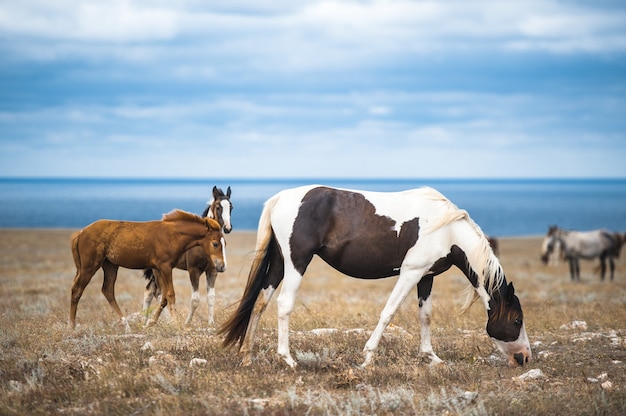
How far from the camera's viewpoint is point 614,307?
14133 mm

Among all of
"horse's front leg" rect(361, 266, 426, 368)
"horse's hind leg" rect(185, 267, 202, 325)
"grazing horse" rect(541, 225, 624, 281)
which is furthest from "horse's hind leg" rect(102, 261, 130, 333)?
"grazing horse" rect(541, 225, 624, 281)

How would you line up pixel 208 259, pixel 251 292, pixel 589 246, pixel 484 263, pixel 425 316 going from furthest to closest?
1. pixel 589 246
2. pixel 208 259
3. pixel 425 316
4. pixel 251 292
5. pixel 484 263

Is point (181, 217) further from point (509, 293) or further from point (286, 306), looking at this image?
point (509, 293)

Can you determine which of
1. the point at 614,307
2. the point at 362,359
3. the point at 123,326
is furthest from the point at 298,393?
the point at 614,307

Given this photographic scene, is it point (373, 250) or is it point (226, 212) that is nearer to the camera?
point (373, 250)

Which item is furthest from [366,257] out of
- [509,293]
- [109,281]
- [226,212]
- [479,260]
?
[109,281]

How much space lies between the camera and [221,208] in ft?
38.7

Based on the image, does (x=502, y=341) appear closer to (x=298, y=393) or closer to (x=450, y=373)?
(x=450, y=373)

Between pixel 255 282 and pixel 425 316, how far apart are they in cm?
234

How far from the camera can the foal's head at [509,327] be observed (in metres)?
8.17

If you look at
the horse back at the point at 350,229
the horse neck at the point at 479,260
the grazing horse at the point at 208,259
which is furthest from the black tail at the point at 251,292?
the grazing horse at the point at 208,259

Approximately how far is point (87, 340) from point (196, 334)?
1.62 metres

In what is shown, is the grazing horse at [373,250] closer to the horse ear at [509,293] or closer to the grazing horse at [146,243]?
the horse ear at [509,293]

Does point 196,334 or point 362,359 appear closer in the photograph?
point 362,359
